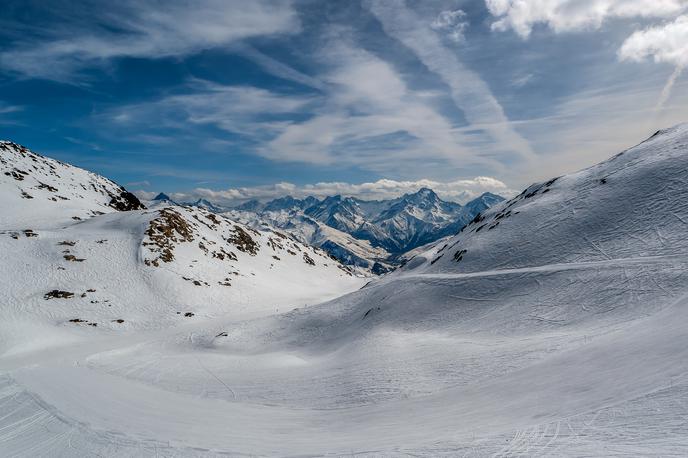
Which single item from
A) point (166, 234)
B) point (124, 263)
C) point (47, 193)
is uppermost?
point (47, 193)

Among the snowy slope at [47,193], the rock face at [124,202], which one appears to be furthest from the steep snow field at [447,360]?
the rock face at [124,202]

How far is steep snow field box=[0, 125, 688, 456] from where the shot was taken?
39.6ft

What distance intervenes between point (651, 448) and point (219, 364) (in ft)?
94.3

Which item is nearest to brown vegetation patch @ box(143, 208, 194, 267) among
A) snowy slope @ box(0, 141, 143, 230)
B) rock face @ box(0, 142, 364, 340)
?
rock face @ box(0, 142, 364, 340)

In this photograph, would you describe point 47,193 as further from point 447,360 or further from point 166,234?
point 447,360

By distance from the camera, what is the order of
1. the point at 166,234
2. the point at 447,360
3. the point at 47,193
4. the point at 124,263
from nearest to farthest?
1. the point at 447,360
2. the point at 124,263
3. the point at 166,234
4. the point at 47,193

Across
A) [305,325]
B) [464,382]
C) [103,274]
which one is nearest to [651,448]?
[464,382]

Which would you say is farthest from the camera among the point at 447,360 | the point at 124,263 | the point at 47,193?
the point at 47,193

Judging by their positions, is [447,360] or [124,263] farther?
[124,263]

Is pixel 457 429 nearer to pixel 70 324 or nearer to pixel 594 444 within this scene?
pixel 594 444

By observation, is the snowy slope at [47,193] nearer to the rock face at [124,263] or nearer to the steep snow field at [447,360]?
the rock face at [124,263]

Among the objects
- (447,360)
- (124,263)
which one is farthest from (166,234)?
(447,360)

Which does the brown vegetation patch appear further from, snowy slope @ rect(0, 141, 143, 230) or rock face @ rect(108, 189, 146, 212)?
rock face @ rect(108, 189, 146, 212)

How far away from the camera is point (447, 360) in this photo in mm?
20359
